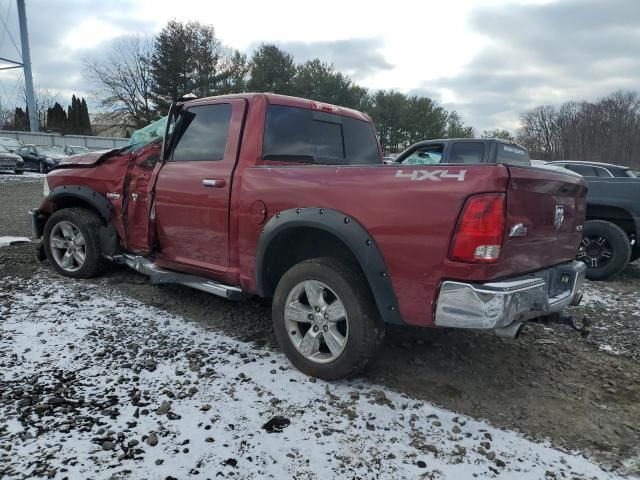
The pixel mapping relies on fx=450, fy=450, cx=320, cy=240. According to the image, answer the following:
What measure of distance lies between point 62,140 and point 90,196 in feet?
129

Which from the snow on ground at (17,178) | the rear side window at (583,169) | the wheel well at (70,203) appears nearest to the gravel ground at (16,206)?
the snow on ground at (17,178)

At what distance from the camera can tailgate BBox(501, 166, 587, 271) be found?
7.99 feet

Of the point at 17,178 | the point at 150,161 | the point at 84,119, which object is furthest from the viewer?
the point at 84,119

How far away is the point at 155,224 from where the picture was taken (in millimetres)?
4117

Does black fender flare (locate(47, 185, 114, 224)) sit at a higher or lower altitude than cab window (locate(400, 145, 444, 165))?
lower

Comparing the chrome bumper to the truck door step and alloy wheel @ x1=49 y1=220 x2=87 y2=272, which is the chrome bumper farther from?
alloy wheel @ x1=49 y1=220 x2=87 y2=272

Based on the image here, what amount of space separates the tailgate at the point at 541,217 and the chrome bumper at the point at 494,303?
144 millimetres

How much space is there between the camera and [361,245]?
8.82ft

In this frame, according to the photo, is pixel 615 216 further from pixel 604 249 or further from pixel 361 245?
pixel 361 245

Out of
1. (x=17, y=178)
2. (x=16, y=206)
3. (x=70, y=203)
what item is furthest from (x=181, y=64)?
(x=70, y=203)

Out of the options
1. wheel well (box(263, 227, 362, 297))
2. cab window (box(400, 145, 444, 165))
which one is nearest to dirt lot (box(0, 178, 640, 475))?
wheel well (box(263, 227, 362, 297))

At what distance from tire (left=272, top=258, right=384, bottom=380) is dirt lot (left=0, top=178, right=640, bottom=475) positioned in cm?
35

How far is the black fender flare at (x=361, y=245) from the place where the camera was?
104 inches

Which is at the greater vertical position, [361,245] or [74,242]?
[361,245]
